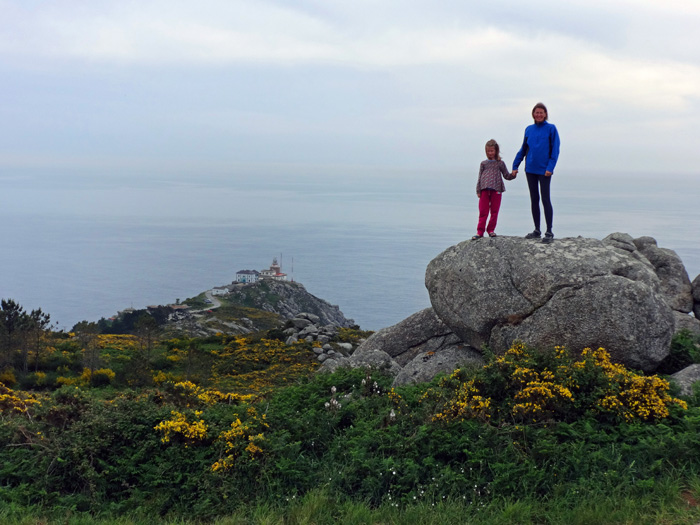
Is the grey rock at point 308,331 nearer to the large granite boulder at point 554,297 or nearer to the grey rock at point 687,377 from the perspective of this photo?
the large granite boulder at point 554,297

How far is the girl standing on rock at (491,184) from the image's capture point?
42.7ft

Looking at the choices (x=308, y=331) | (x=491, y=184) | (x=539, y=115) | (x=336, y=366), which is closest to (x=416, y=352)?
→ (x=336, y=366)

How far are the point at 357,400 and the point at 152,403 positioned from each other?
3478mm

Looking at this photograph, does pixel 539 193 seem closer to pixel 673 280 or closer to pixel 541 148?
pixel 541 148

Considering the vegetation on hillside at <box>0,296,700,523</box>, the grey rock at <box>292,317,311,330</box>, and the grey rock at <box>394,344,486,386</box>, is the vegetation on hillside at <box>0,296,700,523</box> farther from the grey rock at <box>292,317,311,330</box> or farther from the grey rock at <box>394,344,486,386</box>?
the grey rock at <box>292,317,311,330</box>

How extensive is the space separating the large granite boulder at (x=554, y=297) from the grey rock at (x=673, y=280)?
11728 millimetres

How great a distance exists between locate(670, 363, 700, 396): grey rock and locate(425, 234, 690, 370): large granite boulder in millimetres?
457

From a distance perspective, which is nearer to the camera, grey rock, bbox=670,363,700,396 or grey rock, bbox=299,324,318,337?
grey rock, bbox=670,363,700,396

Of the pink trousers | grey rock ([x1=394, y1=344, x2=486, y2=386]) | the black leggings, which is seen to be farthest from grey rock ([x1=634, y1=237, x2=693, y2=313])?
grey rock ([x1=394, y1=344, x2=486, y2=386])

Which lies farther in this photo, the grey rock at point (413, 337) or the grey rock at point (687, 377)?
the grey rock at point (413, 337)

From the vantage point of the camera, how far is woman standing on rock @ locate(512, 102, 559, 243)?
39.8ft

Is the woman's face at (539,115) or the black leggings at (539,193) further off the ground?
the woman's face at (539,115)

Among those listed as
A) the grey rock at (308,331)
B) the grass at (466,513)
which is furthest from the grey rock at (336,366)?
the grey rock at (308,331)

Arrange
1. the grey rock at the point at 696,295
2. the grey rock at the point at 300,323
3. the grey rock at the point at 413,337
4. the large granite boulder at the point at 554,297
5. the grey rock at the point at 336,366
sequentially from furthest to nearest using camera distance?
the grey rock at the point at 300,323
the grey rock at the point at 696,295
the grey rock at the point at 413,337
the grey rock at the point at 336,366
the large granite boulder at the point at 554,297
